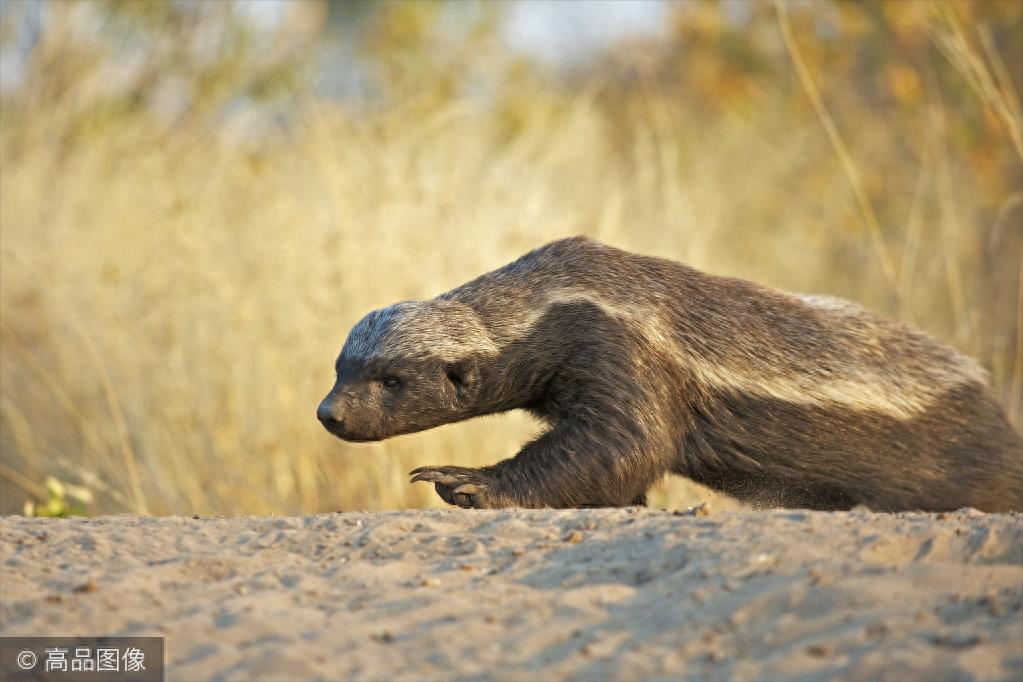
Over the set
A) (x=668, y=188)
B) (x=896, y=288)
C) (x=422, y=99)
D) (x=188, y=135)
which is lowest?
(x=896, y=288)

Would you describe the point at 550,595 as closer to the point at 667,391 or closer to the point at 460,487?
the point at 460,487

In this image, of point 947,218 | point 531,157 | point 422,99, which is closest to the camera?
point 947,218

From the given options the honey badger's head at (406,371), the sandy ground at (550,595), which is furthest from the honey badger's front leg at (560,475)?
the sandy ground at (550,595)

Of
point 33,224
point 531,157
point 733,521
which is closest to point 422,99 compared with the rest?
point 531,157

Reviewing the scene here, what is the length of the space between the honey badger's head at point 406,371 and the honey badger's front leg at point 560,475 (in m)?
0.34

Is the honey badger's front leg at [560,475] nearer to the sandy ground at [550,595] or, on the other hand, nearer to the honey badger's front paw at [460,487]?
the honey badger's front paw at [460,487]

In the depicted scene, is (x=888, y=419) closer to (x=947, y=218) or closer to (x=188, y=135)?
(x=947, y=218)

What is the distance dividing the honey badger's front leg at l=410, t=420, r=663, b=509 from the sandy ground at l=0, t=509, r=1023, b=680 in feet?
2.21

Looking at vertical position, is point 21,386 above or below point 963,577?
above

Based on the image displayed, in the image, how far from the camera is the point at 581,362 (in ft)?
16.2

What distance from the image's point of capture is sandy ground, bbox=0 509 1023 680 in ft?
9.27

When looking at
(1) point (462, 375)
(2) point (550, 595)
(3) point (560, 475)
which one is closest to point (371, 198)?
(1) point (462, 375)

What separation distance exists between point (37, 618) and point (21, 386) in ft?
21.6

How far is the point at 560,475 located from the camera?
15.5 feet
